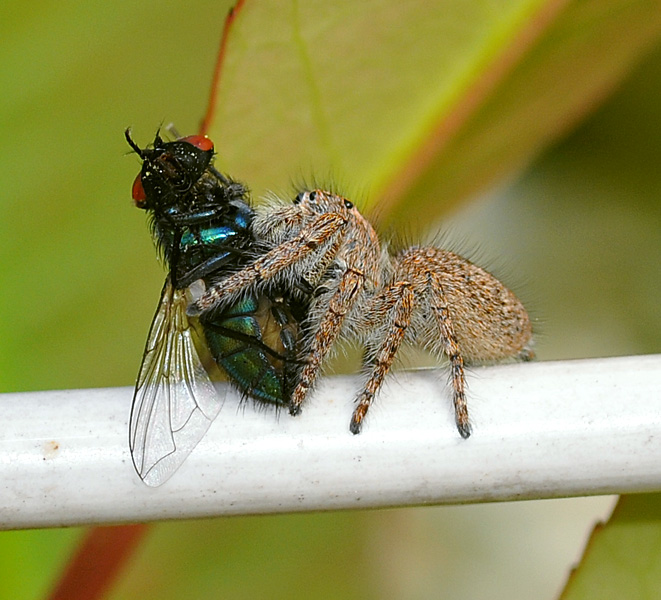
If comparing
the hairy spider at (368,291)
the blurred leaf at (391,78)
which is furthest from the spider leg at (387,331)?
the blurred leaf at (391,78)

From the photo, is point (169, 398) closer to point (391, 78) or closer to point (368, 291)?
point (368, 291)

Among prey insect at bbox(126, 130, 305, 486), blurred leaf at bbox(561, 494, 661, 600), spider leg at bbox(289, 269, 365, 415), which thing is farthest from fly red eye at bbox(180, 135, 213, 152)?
blurred leaf at bbox(561, 494, 661, 600)

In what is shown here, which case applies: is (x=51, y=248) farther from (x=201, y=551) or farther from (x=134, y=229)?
(x=201, y=551)

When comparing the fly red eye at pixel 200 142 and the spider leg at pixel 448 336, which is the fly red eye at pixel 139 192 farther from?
the spider leg at pixel 448 336

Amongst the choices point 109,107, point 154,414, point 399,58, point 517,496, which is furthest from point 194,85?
point 517,496

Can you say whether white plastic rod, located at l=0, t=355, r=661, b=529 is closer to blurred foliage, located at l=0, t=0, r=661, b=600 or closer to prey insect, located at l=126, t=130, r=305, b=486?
prey insect, located at l=126, t=130, r=305, b=486
